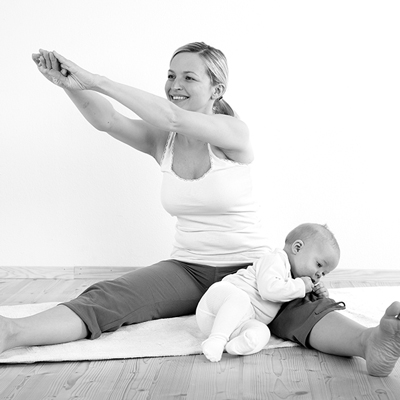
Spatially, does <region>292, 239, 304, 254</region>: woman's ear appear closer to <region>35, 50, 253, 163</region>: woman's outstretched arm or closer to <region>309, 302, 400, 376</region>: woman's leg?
<region>309, 302, 400, 376</region>: woman's leg

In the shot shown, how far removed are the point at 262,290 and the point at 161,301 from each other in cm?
38

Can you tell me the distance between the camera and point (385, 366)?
1674mm

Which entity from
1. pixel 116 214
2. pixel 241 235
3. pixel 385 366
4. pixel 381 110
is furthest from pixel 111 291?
pixel 381 110

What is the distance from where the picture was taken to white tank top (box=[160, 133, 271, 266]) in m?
2.26

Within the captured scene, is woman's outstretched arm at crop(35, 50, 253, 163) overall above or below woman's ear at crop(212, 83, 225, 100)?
below

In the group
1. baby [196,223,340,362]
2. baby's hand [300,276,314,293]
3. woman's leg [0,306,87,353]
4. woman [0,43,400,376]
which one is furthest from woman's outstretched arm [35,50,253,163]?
woman's leg [0,306,87,353]

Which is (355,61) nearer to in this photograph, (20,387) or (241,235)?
(241,235)

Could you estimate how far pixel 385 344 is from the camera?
5.40 feet

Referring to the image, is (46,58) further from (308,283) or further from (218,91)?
(308,283)

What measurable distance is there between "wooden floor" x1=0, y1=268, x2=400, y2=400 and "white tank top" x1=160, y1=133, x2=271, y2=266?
0.44m

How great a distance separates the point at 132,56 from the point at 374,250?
148 cm

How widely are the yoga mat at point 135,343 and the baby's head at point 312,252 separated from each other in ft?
0.76

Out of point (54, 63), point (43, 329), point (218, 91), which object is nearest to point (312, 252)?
point (218, 91)

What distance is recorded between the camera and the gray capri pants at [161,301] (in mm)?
1971
